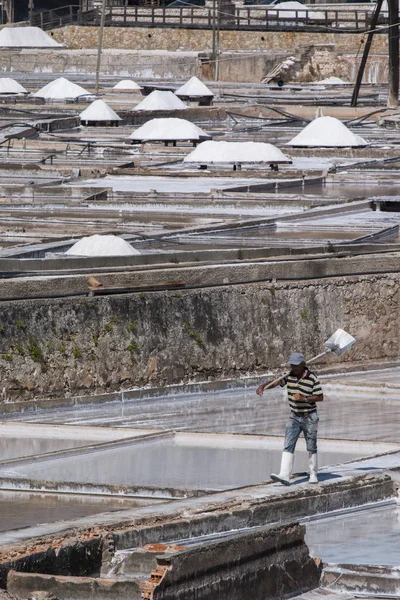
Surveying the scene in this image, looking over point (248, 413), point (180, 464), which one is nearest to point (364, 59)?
point (248, 413)

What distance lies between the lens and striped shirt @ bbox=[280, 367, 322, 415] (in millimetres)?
9953

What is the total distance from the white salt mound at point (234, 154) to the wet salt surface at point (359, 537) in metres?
20.3

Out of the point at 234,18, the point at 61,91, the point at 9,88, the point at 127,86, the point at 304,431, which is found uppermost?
the point at 234,18

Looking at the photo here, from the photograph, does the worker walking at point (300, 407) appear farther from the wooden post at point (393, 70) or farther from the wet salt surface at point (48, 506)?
the wooden post at point (393, 70)

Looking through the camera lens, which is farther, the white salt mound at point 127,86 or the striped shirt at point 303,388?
the white salt mound at point 127,86

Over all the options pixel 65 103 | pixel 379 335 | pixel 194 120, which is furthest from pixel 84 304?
pixel 65 103

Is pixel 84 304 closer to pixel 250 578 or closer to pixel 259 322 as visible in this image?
pixel 259 322

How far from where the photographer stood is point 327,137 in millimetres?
33562

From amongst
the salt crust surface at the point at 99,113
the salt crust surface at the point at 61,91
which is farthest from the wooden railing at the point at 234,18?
the salt crust surface at the point at 99,113

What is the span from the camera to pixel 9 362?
1441 cm

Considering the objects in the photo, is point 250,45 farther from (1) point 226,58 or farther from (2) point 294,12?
(1) point 226,58

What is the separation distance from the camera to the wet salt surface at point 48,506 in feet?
32.6

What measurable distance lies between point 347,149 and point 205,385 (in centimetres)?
1905

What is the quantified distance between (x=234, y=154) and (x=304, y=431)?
20.7 m
